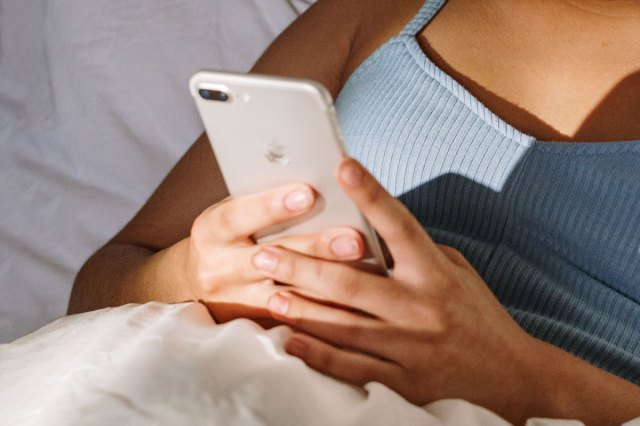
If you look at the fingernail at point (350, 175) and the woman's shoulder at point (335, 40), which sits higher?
the fingernail at point (350, 175)

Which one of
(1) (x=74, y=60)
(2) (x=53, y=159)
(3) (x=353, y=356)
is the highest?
(3) (x=353, y=356)

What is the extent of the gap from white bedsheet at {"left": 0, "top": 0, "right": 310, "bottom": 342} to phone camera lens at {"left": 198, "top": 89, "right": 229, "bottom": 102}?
0.59 metres

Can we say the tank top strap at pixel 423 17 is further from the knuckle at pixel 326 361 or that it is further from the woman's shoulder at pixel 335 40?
the knuckle at pixel 326 361

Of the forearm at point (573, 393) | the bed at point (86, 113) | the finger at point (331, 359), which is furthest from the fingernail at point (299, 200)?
the bed at point (86, 113)

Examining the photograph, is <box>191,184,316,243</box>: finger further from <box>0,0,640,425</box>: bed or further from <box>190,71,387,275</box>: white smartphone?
<box>0,0,640,425</box>: bed

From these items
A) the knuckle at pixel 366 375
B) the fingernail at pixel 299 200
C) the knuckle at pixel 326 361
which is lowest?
the knuckle at pixel 366 375

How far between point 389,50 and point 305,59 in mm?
116

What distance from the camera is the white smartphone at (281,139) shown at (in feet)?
1.66

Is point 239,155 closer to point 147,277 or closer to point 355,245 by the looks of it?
point 355,245

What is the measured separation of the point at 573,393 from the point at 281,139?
0.32m

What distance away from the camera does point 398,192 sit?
0.82 meters

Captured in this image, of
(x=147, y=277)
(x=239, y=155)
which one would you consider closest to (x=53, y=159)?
(x=147, y=277)

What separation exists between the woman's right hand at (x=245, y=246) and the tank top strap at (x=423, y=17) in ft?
1.24

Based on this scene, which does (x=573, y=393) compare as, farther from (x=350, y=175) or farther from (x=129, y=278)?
(x=129, y=278)
